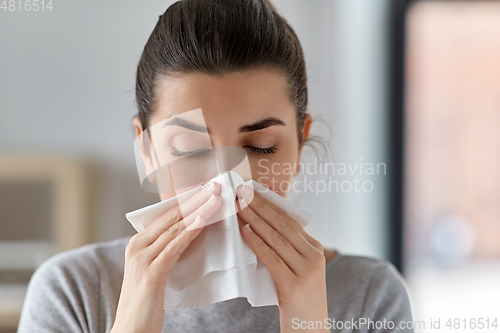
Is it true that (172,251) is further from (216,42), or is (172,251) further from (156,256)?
(216,42)

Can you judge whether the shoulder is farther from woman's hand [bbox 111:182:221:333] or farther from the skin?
woman's hand [bbox 111:182:221:333]

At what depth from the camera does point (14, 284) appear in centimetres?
117

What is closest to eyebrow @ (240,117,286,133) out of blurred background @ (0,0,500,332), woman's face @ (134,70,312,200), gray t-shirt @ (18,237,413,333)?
woman's face @ (134,70,312,200)

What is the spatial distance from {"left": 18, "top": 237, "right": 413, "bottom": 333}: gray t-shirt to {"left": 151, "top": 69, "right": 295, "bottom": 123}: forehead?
0.27 meters

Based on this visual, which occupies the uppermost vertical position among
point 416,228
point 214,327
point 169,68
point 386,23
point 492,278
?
point 386,23

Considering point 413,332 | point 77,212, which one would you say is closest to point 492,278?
point 413,332

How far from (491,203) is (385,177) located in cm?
31

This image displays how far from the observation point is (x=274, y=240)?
0.47 meters

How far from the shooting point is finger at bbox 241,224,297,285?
1.51 ft

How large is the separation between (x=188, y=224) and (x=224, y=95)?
17 cm

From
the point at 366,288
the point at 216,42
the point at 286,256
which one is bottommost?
the point at 366,288

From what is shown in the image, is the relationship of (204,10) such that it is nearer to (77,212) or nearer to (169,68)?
(169,68)

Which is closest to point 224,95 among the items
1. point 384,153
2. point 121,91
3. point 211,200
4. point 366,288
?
point 211,200

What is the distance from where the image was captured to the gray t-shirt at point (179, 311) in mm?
565
